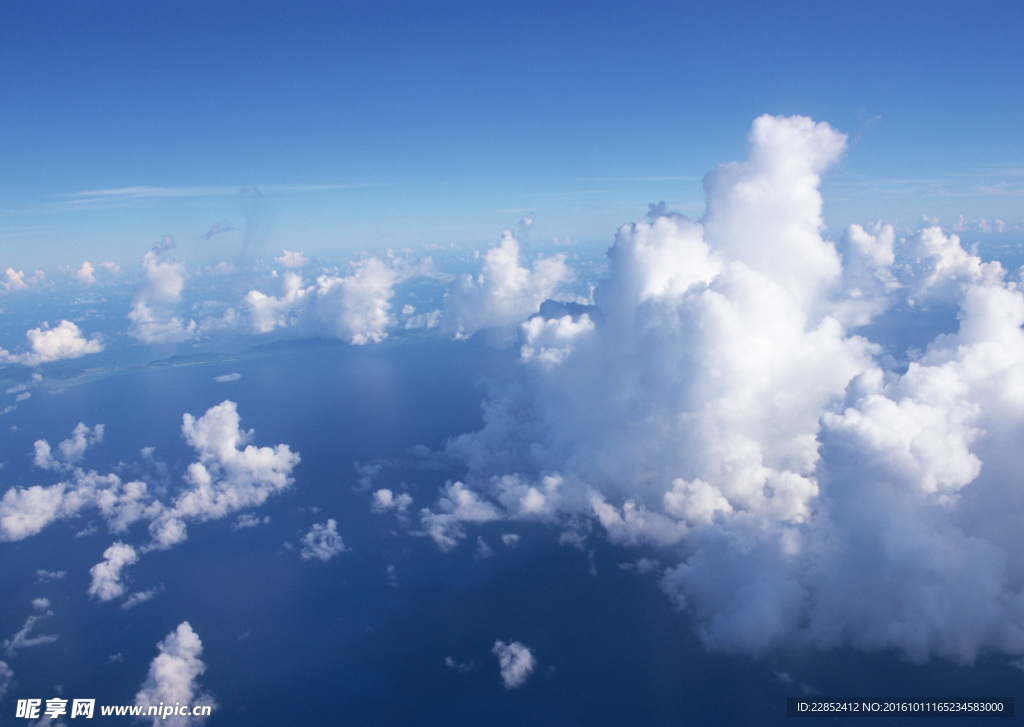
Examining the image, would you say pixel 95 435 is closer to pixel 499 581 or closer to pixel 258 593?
pixel 258 593

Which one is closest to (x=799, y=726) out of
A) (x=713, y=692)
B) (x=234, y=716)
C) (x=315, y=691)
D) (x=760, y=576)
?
(x=713, y=692)

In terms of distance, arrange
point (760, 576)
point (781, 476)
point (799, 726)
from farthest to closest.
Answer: point (781, 476) → point (760, 576) → point (799, 726)

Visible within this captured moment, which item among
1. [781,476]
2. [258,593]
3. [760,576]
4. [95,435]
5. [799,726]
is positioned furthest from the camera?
[95,435]

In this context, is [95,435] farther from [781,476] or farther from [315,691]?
[781,476]

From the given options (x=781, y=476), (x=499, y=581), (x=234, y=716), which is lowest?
(x=234, y=716)

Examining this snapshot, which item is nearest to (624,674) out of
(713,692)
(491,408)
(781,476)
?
(713,692)

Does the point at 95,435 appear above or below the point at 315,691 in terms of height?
above

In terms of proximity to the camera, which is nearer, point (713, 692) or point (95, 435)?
point (713, 692)
